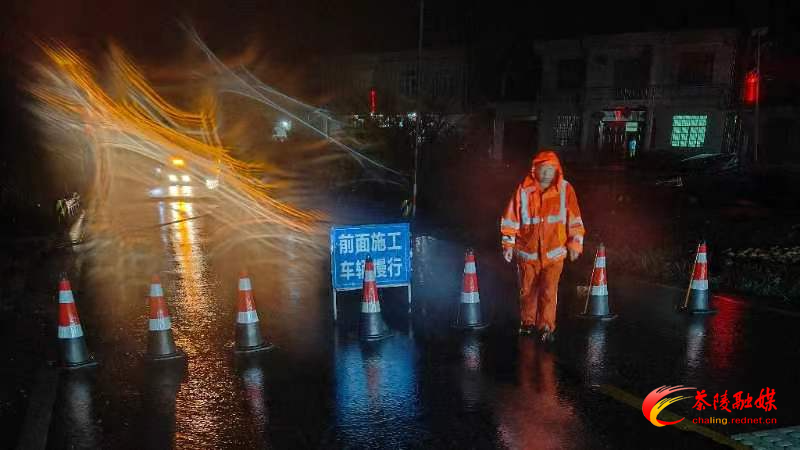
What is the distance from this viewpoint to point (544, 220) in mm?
6582

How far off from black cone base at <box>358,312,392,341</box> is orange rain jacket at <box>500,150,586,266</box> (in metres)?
1.62

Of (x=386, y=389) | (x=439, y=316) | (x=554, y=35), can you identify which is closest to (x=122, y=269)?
(x=439, y=316)

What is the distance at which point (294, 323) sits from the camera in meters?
7.77

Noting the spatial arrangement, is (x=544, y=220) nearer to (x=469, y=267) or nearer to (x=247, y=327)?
(x=469, y=267)

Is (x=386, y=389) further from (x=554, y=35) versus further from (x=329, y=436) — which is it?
(x=554, y=35)

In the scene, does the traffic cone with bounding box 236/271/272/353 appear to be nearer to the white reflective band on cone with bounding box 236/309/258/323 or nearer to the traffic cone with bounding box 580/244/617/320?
the white reflective band on cone with bounding box 236/309/258/323

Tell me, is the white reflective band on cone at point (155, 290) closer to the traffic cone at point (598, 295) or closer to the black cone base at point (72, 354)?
the black cone base at point (72, 354)

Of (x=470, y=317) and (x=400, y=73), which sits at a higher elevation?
(x=400, y=73)

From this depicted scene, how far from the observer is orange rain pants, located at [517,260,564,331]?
6.66 meters

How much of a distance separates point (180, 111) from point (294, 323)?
28.9m

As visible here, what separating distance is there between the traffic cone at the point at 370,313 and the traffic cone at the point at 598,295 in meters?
2.51

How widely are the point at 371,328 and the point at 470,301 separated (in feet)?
3.91

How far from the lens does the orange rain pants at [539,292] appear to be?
6.66 m

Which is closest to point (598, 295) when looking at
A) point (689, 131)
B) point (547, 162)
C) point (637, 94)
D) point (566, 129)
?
point (547, 162)
